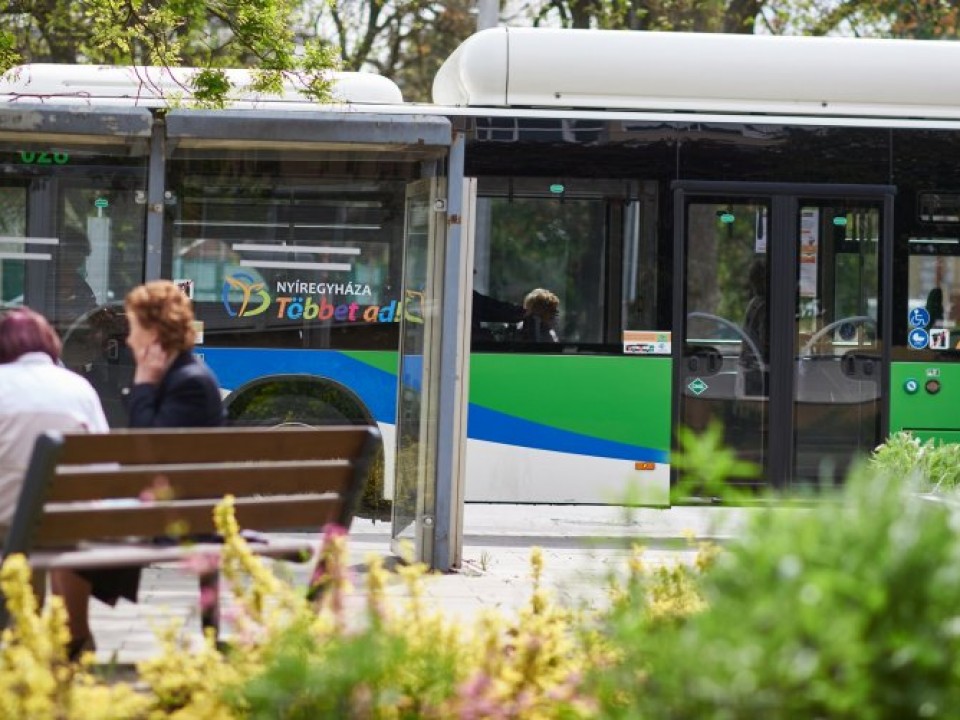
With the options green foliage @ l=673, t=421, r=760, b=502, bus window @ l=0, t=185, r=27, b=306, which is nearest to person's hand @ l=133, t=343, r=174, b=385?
green foliage @ l=673, t=421, r=760, b=502

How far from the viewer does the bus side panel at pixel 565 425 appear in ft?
39.0

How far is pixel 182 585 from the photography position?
29.4 feet

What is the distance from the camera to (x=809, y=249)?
40.6 ft

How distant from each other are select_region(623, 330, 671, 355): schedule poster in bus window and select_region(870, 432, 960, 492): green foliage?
2.27m

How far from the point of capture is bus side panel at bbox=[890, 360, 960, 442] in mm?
12305

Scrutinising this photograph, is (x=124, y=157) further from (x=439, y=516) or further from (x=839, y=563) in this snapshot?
(x=839, y=563)

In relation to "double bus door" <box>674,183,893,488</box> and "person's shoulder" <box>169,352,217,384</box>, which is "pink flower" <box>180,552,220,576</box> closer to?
"person's shoulder" <box>169,352,217,384</box>

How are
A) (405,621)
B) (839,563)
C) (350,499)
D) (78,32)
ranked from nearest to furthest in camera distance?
(839,563) → (405,621) → (350,499) → (78,32)

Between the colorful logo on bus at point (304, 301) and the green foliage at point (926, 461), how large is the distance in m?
3.36

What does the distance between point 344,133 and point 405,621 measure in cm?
477

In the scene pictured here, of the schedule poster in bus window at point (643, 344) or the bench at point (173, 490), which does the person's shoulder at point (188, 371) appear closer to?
the bench at point (173, 490)

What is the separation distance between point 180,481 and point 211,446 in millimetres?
184

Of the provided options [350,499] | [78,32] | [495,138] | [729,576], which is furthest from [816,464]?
[78,32]

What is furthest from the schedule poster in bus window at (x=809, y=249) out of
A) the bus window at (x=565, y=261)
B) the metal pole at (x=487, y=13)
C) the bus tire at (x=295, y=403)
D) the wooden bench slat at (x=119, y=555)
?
the metal pole at (x=487, y=13)
